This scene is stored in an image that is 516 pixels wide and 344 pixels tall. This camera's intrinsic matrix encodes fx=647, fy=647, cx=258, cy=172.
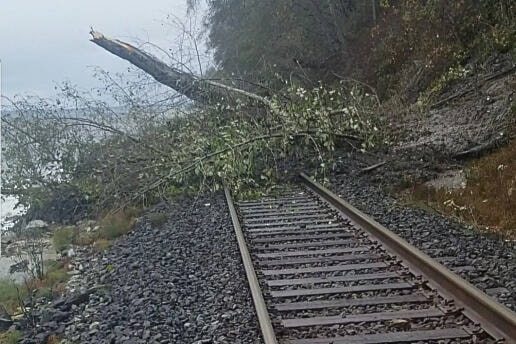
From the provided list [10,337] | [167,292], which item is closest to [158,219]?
[167,292]

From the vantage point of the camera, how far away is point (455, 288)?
199 inches

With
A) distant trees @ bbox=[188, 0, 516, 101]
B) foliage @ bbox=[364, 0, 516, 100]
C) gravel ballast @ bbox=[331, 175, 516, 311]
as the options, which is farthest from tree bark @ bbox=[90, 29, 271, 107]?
foliage @ bbox=[364, 0, 516, 100]

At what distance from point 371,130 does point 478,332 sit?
339 inches

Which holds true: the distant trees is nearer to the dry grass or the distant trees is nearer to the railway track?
the dry grass

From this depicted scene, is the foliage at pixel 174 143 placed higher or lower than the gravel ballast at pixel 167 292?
higher

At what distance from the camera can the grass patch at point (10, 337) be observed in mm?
5859

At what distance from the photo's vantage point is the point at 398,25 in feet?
63.0

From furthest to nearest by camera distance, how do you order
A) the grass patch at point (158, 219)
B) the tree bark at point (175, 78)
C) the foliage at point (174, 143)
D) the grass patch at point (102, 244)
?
the tree bark at point (175, 78) < the foliage at point (174, 143) < the grass patch at point (158, 219) < the grass patch at point (102, 244)

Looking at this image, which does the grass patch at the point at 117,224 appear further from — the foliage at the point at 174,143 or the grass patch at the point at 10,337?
the grass patch at the point at 10,337

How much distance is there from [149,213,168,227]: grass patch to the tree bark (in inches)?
151

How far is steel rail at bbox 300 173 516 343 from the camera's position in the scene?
4316 millimetres

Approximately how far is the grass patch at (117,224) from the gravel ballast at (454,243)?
346 centimetres

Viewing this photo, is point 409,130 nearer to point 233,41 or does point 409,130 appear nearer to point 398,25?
point 398,25

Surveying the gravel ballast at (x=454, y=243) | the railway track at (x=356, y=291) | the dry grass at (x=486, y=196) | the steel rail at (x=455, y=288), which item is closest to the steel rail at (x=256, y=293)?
the railway track at (x=356, y=291)
